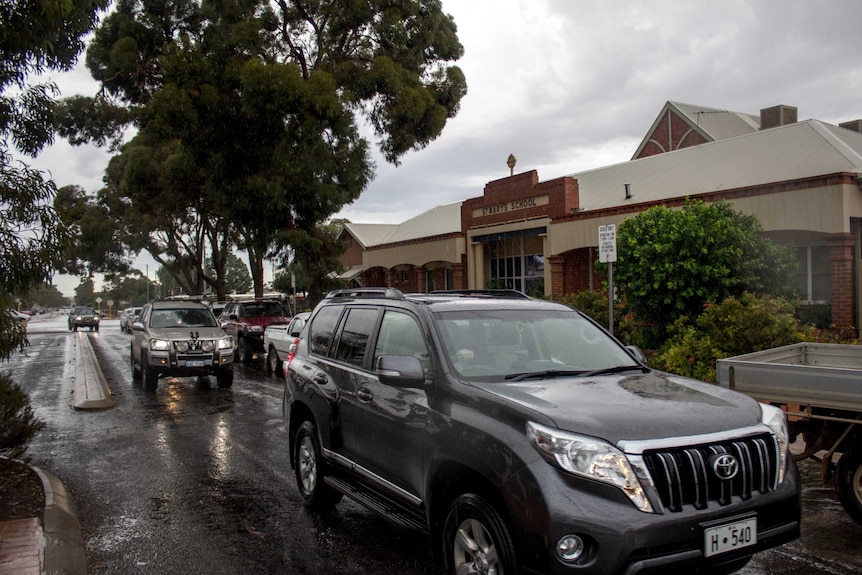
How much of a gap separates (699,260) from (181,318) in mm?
10950

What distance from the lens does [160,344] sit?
13656 millimetres

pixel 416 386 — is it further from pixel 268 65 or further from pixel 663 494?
pixel 268 65

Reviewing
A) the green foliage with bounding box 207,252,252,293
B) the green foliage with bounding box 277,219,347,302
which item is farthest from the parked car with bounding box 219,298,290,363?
the green foliage with bounding box 207,252,252,293

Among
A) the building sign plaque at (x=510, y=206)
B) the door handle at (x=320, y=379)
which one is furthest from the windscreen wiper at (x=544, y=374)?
the building sign plaque at (x=510, y=206)

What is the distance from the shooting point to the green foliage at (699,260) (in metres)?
11.8

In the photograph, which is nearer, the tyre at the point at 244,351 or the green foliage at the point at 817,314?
the green foliage at the point at 817,314

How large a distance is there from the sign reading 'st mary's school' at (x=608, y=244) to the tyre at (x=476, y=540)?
23.7 feet

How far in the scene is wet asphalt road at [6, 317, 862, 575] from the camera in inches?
189

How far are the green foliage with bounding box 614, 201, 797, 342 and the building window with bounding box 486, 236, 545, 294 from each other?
11377 mm

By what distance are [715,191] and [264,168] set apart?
13.5 metres

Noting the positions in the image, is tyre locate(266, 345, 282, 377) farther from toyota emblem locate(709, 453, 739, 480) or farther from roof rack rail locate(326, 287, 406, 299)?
toyota emblem locate(709, 453, 739, 480)

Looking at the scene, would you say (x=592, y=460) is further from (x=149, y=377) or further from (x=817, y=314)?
(x=817, y=314)

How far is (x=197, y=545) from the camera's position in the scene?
523 cm

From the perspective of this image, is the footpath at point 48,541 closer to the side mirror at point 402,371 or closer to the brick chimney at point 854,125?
the side mirror at point 402,371
